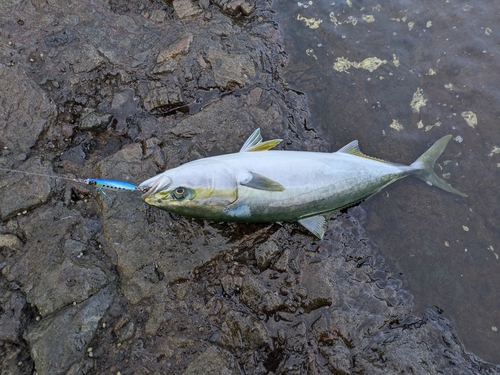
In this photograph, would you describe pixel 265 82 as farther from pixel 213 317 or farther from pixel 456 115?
pixel 213 317

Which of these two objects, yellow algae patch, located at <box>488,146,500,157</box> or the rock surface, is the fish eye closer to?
the rock surface

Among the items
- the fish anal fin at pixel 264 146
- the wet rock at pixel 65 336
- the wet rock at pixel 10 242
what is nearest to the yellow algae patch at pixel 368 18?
the fish anal fin at pixel 264 146

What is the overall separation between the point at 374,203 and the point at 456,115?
143 centimetres

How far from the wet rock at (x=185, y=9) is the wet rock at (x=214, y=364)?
12.4 ft

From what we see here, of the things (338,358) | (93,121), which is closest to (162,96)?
(93,121)

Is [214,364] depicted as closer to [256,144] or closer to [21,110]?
[256,144]

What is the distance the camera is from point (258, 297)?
3.19 m

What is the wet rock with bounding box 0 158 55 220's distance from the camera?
10.9 feet

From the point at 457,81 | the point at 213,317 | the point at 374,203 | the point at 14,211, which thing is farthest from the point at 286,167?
the point at 14,211

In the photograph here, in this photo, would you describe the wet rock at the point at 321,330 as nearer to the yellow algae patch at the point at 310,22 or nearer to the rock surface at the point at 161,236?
the rock surface at the point at 161,236

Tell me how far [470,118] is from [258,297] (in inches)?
122

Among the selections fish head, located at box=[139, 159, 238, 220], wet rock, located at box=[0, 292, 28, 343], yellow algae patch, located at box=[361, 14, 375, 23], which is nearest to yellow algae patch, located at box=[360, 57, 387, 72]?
yellow algae patch, located at box=[361, 14, 375, 23]

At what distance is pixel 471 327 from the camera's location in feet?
10.7

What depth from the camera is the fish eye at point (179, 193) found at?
9.52ft
